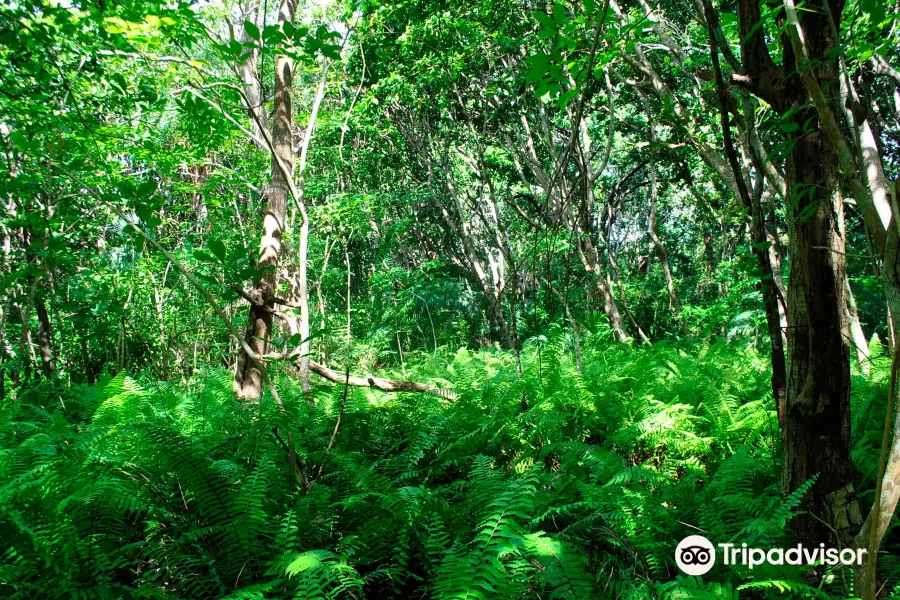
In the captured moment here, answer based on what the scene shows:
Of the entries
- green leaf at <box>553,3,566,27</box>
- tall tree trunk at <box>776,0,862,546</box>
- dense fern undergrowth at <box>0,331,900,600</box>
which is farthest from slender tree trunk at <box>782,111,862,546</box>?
green leaf at <box>553,3,566,27</box>

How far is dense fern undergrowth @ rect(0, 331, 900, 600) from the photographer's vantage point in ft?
5.93

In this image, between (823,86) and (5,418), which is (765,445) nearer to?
(823,86)

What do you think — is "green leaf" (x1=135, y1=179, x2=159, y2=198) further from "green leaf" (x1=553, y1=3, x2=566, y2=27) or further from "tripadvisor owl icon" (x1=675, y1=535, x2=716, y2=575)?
"tripadvisor owl icon" (x1=675, y1=535, x2=716, y2=575)

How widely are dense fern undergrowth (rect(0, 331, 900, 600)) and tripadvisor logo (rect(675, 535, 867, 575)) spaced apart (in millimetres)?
56

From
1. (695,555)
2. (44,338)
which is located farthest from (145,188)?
(44,338)

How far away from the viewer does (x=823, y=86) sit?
1723 mm

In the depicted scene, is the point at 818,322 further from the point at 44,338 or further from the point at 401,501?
the point at 44,338

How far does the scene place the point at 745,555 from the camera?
2.02 m

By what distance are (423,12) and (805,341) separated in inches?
284

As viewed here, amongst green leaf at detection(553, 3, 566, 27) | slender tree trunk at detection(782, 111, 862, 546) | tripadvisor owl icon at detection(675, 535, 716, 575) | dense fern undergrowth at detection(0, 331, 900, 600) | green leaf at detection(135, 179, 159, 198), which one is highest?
green leaf at detection(553, 3, 566, 27)

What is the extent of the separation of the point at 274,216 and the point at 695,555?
3.56m

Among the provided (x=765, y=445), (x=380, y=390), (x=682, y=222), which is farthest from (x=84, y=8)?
(x=682, y=222)

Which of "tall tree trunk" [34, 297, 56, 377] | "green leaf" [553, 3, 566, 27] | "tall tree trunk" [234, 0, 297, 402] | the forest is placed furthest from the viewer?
"tall tree trunk" [34, 297, 56, 377]

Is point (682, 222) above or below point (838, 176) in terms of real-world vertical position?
above
